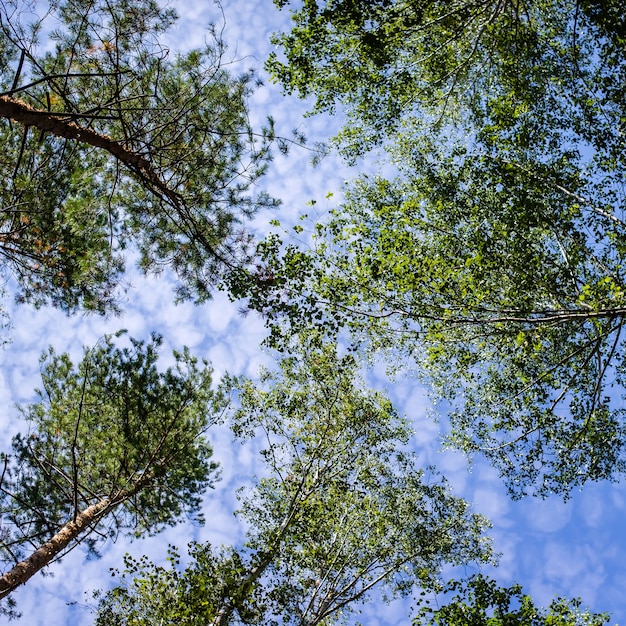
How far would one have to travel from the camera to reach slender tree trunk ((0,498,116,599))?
251 inches

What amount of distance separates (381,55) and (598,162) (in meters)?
4.89

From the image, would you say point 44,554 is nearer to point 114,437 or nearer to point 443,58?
point 114,437

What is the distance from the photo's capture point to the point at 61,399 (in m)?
10.3

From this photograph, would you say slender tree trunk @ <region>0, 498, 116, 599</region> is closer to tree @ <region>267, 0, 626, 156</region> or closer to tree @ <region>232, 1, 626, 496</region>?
tree @ <region>232, 1, 626, 496</region>

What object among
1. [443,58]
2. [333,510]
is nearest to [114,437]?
[333,510]

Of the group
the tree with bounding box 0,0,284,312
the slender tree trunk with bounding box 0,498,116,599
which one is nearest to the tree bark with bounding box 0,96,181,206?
the tree with bounding box 0,0,284,312

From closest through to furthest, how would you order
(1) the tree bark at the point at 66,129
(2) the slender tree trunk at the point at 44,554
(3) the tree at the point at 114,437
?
(1) the tree bark at the point at 66,129 < (2) the slender tree trunk at the point at 44,554 < (3) the tree at the point at 114,437

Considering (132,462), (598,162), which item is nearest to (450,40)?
(598,162)

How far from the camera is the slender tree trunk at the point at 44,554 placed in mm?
6379

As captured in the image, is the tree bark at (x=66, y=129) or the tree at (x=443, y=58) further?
the tree at (x=443, y=58)

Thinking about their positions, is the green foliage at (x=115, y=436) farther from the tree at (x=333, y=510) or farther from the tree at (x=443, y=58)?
the tree at (x=443, y=58)

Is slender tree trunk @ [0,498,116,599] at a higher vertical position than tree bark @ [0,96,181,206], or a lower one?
lower

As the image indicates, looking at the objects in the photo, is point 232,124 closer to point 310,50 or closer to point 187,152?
point 187,152

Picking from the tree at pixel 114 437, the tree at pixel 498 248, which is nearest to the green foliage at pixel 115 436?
the tree at pixel 114 437
